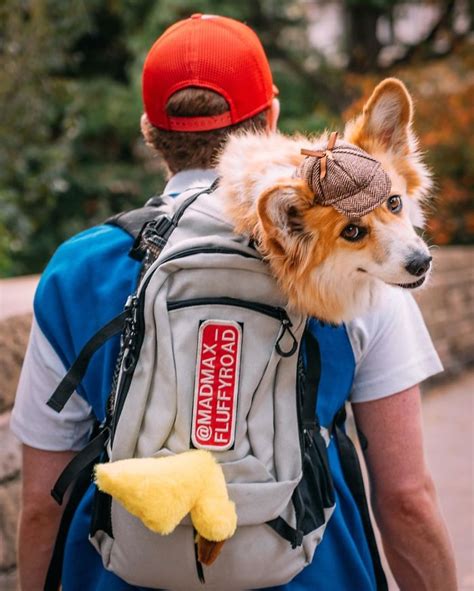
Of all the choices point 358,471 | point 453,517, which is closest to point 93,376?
point 358,471

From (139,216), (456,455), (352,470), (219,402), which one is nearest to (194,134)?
(139,216)

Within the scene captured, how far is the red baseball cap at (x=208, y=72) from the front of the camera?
2205mm

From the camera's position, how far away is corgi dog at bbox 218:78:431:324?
1.76 m

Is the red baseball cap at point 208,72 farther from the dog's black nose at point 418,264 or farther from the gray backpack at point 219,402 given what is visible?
the dog's black nose at point 418,264

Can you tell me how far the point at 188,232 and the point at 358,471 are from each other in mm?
643

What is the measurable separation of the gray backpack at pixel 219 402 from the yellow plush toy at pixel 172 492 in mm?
64

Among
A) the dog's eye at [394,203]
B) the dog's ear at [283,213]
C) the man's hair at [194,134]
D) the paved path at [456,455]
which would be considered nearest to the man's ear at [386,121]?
→ the dog's eye at [394,203]

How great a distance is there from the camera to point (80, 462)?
2041 millimetres

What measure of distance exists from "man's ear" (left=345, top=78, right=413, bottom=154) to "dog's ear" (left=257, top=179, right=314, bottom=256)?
0.24 meters

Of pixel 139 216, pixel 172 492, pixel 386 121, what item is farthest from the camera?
pixel 139 216

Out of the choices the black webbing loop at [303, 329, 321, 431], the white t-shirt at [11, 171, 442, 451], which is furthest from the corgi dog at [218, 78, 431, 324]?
the white t-shirt at [11, 171, 442, 451]

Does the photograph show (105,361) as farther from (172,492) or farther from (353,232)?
(353,232)

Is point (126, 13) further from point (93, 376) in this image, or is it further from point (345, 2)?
point (93, 376)

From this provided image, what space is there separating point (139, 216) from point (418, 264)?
A: 26.0 inches
